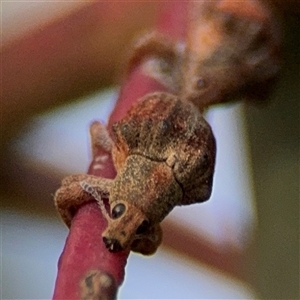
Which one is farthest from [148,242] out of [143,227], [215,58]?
[215,58]

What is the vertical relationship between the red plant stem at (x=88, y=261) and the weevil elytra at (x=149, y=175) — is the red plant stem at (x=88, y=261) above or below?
below

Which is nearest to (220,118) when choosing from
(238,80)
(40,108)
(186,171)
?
(238,80)

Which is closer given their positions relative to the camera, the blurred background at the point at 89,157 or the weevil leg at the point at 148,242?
the weevil leg at the point at 148,242

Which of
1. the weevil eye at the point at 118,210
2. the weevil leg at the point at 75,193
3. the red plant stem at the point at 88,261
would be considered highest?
the weevil leg at the point at 75,193

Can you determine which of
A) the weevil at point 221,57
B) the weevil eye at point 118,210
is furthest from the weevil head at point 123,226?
the weevil at point 221,57

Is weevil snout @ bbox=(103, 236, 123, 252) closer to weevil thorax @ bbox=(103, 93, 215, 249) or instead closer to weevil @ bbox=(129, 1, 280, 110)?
weevil thorax @ bbox=(103, 93, 215, 249)

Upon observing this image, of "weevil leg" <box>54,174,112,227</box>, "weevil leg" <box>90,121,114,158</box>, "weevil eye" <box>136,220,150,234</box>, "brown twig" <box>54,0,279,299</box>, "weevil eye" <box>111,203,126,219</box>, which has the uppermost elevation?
"brown twig" <box>54,0,279,299</box>

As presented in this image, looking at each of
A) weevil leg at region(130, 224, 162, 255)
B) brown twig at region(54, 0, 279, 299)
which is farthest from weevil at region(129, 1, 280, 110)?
weevil leg at region(130, 224, 162, 255)

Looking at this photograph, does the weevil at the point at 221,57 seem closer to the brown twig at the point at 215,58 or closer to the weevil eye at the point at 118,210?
the brown twig at the point at 215,58
